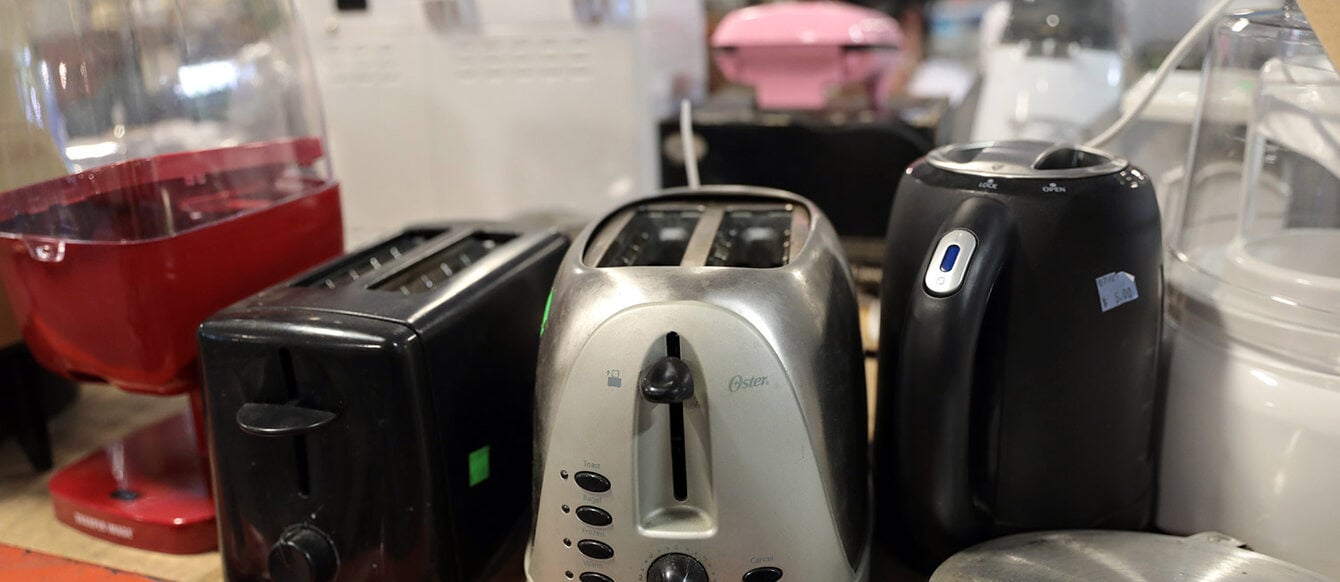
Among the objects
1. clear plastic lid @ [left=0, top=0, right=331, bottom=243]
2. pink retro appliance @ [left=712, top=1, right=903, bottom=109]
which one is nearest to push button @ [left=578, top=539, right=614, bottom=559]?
clear plastic lid @ [left=0, top=0, right=331, bottom=243]

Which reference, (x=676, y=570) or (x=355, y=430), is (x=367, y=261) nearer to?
(x=355, y=430)

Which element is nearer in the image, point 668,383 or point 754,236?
point 668,383

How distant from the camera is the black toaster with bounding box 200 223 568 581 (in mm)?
464

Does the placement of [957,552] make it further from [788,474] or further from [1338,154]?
[1338,154]

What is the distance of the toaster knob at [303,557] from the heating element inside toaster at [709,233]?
8.5 inches

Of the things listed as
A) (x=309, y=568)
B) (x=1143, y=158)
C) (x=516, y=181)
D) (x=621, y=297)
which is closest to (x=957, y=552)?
(x=621, y=297)

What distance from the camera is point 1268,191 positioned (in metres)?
0.63

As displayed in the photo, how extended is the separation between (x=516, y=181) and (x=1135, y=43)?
0.65m

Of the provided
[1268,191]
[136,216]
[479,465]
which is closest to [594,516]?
[479,465]

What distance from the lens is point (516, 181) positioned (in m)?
0.90

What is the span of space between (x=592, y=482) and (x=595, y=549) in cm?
3

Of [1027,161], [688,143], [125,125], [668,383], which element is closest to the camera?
[668,383]

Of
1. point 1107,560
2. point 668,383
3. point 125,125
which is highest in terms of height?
point 125,125

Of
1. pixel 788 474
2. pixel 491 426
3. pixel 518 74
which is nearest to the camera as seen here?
pixel 788 474
